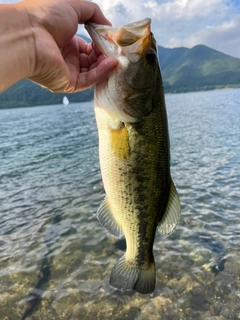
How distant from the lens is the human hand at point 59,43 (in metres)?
2.77

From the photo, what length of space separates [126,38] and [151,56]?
0.31 meters

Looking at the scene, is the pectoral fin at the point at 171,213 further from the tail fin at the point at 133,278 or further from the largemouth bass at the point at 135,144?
the tail fin at the point at 133,278

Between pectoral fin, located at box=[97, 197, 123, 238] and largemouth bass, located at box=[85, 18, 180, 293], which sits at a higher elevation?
largemouth bass, located at box=[85, 18, 180, 293]

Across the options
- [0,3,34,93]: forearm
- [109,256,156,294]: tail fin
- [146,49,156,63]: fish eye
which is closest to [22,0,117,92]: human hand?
[0,3,34,93]: forearm

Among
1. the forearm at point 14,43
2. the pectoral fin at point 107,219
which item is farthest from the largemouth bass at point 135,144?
the forearm at point 14,43

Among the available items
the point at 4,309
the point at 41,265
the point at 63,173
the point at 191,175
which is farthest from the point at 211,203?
the point at 63,173

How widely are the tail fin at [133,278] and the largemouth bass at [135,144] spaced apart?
0.01 m

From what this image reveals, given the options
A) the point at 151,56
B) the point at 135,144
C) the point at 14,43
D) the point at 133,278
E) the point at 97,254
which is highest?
the point at 14,43

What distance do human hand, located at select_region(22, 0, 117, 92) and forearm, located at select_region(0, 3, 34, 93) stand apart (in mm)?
64

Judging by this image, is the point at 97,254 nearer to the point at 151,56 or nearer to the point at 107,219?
the point at 107,219

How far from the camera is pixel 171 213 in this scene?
3.61 meters

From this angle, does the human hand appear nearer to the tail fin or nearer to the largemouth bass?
the largemouth bass

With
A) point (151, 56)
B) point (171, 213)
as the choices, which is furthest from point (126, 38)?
point (171, 213)

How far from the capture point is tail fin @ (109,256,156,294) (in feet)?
12.6
